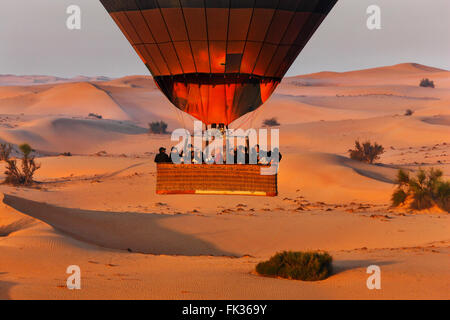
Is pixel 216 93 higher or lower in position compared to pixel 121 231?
higher

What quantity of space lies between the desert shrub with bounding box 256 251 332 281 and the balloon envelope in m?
5.66

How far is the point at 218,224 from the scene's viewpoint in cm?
1564

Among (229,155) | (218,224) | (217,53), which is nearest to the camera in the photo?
(229,155)

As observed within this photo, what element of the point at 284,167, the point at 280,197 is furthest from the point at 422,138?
the point at 280,197

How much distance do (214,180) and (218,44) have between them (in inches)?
123

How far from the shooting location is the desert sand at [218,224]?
8547mm

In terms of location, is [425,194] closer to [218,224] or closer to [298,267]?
[218,224]

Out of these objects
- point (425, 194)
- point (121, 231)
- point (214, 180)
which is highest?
point (214, 180)

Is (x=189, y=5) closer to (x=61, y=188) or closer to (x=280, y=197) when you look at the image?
(x=280, y=197)

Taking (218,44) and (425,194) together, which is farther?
(425,194)

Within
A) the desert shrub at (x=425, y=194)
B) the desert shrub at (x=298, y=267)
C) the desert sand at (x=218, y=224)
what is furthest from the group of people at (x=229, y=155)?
the desert shrub at (x=425, y=194)

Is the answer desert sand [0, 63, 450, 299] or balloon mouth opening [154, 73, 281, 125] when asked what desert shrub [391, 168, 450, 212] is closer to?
desert sand [0, 63, 450, 299]

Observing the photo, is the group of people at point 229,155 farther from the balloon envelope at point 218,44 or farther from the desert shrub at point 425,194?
the desert shrub at point 425,194

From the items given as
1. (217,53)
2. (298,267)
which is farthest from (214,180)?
(298,267)
